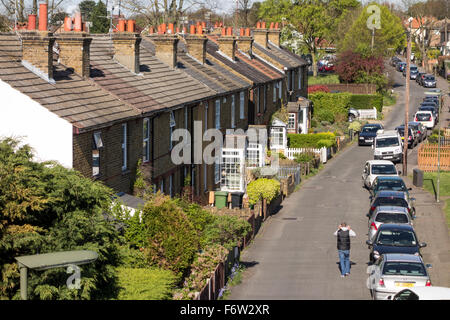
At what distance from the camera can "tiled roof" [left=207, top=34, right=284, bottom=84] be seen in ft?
149

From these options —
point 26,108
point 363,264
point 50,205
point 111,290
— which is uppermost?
point 26,108

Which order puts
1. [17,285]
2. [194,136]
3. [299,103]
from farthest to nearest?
[299,103]
[194,136]
[17,285]

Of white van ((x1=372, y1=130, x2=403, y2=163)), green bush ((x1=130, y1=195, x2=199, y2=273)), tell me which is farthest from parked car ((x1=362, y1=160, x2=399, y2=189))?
green bush ((x1=130, y1=195, x2=199, y2=273))

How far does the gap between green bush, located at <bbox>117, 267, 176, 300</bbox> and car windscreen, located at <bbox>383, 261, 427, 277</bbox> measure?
6.11m

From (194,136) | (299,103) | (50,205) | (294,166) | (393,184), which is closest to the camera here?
(50,205)

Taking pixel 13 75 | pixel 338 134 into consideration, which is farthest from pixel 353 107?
pixel 13 75

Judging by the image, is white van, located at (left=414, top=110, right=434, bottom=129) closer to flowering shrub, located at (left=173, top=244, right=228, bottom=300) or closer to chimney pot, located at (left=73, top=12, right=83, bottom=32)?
chimney pot, located at (left=73, top=12, right=83, bottom=32)

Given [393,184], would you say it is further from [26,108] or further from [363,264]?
[26,108]

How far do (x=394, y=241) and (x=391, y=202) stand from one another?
23.4 feet

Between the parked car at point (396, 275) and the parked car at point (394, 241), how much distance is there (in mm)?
3276

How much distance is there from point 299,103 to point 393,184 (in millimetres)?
24923

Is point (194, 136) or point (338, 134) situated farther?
point (338, 134)

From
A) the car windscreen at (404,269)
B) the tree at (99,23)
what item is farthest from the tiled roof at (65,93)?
the tree at (99,23)

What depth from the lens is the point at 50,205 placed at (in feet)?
52.5
